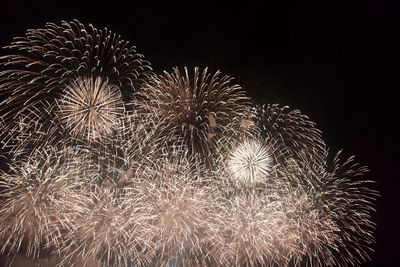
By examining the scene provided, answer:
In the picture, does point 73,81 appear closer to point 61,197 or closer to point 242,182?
point 61,197

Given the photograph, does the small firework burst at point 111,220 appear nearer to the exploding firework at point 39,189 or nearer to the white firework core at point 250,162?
the exploding firework at point 39,189

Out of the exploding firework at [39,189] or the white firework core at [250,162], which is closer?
the exploding firework at [39,189]

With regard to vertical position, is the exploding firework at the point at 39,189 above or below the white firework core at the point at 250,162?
below

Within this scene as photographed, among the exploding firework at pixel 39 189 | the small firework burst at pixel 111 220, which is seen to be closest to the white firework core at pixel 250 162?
the small firework burst at pixel 111 220

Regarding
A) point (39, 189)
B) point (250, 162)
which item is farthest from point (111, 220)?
point (250, 162)

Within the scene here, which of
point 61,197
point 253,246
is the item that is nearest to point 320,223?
point 253,246

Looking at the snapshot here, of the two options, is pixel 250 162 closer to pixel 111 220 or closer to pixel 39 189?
pixel 111 220

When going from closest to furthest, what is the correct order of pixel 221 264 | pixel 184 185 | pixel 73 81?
pixel 73 81 < pixel 184 185 < pixel 221 264

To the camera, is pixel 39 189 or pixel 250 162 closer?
pixel 39 189
